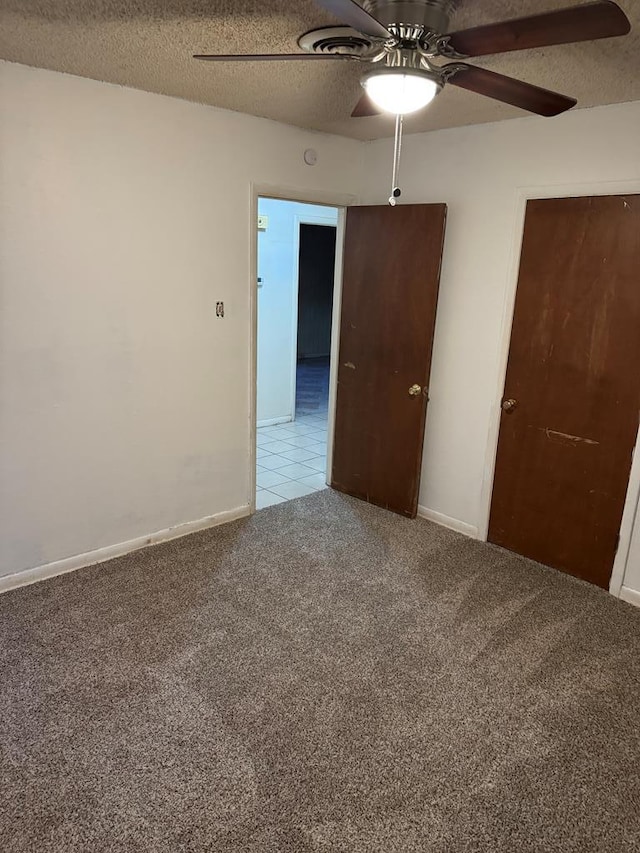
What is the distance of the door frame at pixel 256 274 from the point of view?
3.38m

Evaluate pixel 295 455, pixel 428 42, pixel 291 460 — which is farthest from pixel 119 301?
pixel 295 455

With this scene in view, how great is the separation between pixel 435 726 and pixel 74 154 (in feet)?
9.23

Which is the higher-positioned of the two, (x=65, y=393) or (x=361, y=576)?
(x=65, y=393)

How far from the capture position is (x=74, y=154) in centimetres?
266

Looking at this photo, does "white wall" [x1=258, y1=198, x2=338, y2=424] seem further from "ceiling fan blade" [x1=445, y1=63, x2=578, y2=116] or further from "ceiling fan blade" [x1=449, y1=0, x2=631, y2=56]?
"ceiling fan blade" [x1=449, y1=0, x2=631, y2=56]

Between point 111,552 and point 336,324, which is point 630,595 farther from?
point 111,552

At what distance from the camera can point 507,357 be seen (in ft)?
10.8

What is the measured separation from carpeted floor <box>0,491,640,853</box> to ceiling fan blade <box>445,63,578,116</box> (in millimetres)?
2114

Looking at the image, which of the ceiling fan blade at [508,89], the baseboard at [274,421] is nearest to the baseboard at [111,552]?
the baseboard at [274,421]

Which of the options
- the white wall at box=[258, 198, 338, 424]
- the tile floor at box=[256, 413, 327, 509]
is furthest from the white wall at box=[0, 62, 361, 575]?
the white wall at box=[258, 198, 338, 424]

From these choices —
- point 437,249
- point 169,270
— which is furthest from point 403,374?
point 169,270

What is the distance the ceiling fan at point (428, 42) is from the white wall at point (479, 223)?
3.13ft

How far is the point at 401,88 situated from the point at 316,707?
2105 mm

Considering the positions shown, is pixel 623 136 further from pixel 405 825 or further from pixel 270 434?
pixel 270 434
